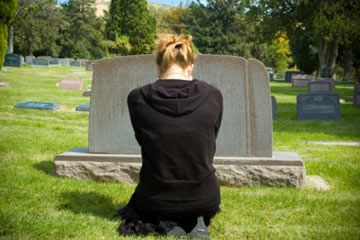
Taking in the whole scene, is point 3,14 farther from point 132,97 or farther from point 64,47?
point 64,47

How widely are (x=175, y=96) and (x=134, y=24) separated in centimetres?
6099

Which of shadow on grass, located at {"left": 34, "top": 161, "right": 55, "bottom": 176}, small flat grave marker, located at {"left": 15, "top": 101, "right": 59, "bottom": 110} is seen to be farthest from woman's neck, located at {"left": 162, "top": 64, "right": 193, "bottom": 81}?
small flat grave marker, located at {"left": 15, "top": 101, "right": 59, "bottom": 110}

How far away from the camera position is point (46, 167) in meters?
6.93

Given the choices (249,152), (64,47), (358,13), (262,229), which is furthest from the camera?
(64,47)

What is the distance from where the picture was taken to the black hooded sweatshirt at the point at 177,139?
4.21 m

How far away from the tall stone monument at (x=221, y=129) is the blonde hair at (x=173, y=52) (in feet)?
7.34

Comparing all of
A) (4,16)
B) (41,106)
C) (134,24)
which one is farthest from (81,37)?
(41,106)

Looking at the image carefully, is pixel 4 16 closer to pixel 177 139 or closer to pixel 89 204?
pixel 89 204

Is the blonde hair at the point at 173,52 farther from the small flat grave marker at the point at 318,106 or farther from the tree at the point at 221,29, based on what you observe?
the tree at the point at 221,29

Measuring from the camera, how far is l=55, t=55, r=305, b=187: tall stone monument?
6.38 metres

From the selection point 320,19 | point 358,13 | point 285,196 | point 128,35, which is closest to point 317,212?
point 285,196

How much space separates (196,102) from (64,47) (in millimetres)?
76503

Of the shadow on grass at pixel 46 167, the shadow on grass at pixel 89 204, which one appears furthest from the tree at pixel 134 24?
the shadow on grass at pixel 89 204

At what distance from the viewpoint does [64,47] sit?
78.0 metres
